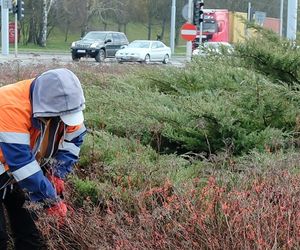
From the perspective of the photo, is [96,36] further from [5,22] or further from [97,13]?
[97,13]

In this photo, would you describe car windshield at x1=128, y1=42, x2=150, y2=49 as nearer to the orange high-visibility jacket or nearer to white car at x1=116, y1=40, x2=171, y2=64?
white car at x1=116, y1=40, x2=171, y2=64

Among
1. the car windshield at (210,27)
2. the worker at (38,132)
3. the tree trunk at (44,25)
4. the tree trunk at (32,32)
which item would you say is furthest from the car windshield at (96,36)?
the worker at (38,132)

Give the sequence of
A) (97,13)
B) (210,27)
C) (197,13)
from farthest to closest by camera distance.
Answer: (97,13) → (210,27) → (197,13)

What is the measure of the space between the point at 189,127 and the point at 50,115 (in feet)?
5.79

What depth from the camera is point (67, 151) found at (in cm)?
344

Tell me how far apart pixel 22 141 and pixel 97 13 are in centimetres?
5655

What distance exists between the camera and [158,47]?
32219 millimetres

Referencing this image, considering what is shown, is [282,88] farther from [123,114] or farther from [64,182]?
[64,182]

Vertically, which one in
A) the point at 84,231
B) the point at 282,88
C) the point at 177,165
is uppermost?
the point at 282,88

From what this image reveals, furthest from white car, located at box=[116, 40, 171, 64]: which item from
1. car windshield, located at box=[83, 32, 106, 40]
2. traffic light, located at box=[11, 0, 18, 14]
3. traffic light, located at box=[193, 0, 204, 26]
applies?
traffic light, located at box=[193, 0, 204, 26]

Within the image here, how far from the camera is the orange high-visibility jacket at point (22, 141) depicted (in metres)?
2.97

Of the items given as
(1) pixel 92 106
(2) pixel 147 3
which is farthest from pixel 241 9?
(1) pixel 92 106

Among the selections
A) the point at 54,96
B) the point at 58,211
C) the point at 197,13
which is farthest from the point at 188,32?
the point at 54,96

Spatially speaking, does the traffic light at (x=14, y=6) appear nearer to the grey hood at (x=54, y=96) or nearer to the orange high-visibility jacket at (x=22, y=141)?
the orange high-visibility jacket at (x=22, y=141)
